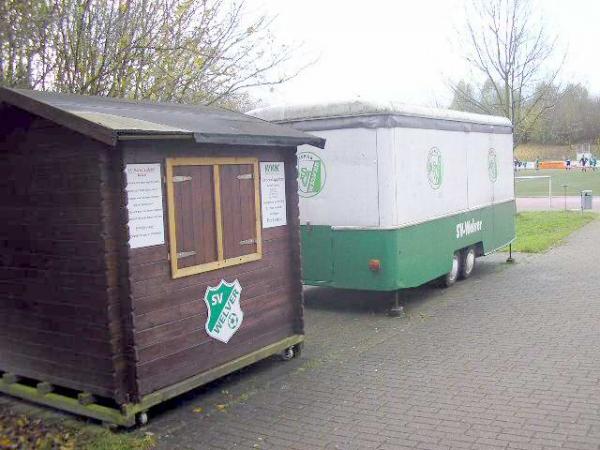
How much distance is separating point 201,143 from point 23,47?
348cm

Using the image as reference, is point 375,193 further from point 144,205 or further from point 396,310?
point 144,205

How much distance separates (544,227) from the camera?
20641 millimetres

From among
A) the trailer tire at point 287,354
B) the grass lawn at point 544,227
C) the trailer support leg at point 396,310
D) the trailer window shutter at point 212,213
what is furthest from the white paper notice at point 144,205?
the grass lawn at point 544,227

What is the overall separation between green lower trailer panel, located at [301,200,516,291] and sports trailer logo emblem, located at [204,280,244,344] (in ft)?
10.2

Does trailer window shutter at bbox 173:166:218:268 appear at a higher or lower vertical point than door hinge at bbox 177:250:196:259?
higher

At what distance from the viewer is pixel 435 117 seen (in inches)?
406

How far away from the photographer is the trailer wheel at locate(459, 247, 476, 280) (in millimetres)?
12117

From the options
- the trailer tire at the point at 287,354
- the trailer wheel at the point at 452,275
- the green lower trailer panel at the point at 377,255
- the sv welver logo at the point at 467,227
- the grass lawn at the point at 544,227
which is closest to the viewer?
the trailer tire at the point at 287,354

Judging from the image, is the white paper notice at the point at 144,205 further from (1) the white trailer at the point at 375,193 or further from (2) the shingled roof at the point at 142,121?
(1) the white trailer at the point at 375,193

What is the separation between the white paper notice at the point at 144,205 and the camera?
5.39 meters

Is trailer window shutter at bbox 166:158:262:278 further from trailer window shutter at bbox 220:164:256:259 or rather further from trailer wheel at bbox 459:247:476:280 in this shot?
trailer wheel at bbox 459:247:476:280

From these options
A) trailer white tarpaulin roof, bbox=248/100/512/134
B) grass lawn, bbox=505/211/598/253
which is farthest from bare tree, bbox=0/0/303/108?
grass lawn, bbox=505/211/598/253

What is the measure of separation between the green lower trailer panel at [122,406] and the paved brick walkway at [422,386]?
238 millimetres

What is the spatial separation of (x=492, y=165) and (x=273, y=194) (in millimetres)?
6994
